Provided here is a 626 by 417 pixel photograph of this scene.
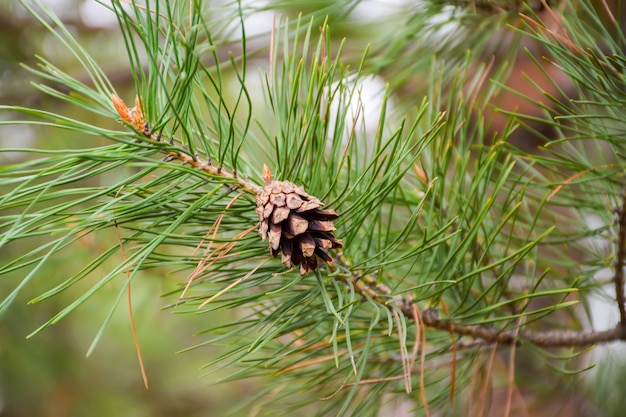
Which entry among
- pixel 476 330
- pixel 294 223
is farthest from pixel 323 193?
pixel 476 330

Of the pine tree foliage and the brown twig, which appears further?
the brown twig

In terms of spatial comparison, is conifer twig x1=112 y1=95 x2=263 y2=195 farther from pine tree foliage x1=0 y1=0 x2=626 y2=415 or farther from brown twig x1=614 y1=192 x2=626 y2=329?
brown twig x1=614 y1=192 x2=626 y2=329

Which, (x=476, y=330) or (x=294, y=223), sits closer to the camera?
(x=294, y=223)

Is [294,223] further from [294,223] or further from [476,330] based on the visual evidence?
[476,330]

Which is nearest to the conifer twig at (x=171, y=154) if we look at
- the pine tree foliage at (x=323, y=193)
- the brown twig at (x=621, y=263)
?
the pine tree foliage at (x=323, y=193)

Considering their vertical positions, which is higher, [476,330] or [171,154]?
[171,154]

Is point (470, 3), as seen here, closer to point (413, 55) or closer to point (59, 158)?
point (413, 55)

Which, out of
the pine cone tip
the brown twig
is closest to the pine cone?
the pine cone tip

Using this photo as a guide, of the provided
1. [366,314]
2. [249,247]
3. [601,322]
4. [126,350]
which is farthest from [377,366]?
[126,350]
